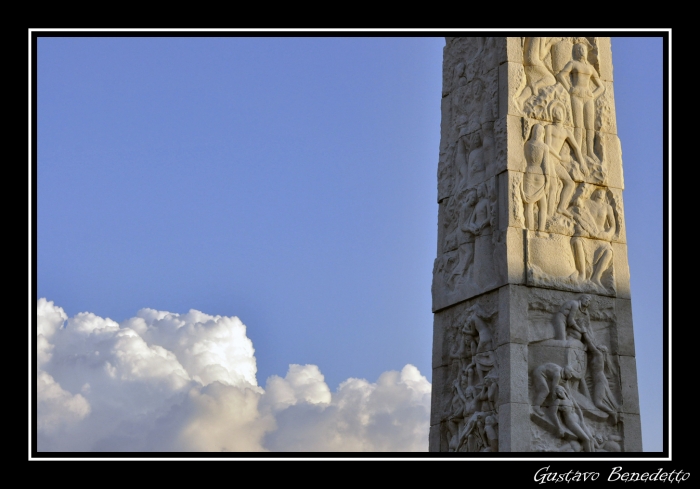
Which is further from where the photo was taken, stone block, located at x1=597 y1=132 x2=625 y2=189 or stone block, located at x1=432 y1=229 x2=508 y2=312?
stone block, located at x1=597 y1=132 x2=625 y2=189

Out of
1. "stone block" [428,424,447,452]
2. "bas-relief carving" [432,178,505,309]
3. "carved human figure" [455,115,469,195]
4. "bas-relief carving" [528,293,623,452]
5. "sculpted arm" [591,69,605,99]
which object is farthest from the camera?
"sculpted arm" [591,69,605,99]

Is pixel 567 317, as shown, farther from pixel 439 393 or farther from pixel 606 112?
pixel 606 112

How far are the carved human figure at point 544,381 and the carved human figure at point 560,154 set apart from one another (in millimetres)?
1655

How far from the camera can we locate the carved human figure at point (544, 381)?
12594 mm

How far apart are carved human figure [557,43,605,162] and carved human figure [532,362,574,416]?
2.43 metres

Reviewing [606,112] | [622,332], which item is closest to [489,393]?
[622,332]

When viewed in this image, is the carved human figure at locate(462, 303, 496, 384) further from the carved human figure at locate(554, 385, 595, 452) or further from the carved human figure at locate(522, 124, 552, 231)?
the carved human figure at locate(522, 124, 552, 231)

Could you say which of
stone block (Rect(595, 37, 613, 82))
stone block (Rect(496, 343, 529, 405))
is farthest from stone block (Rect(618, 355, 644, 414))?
stone block (Rect(595, 37, 613, 82))

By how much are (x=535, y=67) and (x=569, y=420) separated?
373 centimetres

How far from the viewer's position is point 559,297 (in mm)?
13016
